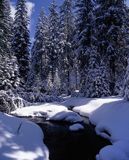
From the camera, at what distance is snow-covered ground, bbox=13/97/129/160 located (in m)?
11.5

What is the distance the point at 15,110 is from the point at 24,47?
18040 mm

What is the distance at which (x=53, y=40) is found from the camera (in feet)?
151

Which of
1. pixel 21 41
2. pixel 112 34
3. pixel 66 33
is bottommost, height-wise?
pixel 112 34

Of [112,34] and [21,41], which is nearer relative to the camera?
[112,34]

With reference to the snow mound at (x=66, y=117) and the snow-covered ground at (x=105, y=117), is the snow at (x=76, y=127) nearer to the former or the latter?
the snow-covered ground at (x=105, y=117)

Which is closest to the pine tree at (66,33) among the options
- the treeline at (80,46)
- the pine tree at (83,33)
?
the treeline at (80,46)

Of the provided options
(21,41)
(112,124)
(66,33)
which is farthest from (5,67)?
(66,33)

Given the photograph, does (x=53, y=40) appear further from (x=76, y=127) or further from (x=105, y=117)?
(x=76, y=127)

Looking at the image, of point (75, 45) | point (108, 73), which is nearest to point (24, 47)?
point (75, 45)

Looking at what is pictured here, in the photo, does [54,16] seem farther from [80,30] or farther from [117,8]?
[117,8]

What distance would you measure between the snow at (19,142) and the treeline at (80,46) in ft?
27.8

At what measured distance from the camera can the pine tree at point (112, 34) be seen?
29828 millimetres

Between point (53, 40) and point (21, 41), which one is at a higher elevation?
point (53, 40)

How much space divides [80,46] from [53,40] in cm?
1354
